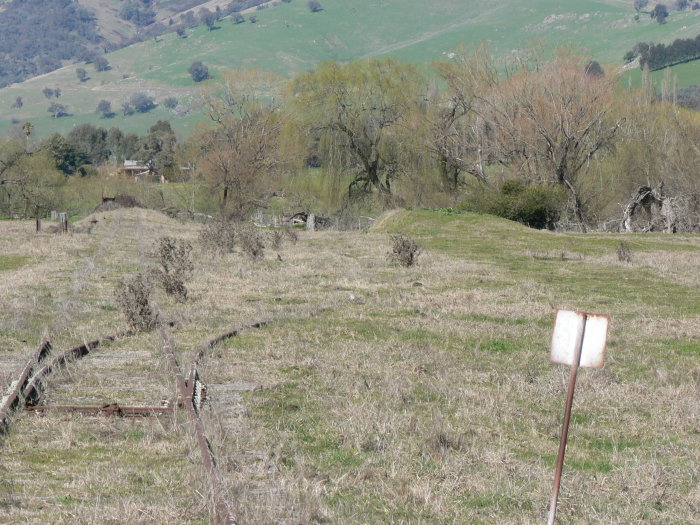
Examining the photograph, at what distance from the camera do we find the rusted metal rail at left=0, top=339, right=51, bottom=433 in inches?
340

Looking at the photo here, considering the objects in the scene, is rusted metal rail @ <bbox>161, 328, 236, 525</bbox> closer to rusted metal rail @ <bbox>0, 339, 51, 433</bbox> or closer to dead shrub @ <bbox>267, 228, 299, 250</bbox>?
rusted metal rail @ <bbox>0, 339, 51, 433</bbox>

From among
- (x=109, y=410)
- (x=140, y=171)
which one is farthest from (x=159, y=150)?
(x=109, y=410)

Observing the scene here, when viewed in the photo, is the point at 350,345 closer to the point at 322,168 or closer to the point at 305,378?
the point at 305,378

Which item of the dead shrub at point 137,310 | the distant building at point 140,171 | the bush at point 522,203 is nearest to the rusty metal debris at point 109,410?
the dead shrub at point 137,310

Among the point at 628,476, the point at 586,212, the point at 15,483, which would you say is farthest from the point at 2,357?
the point at 586,212

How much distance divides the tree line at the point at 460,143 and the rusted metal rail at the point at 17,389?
132 feet

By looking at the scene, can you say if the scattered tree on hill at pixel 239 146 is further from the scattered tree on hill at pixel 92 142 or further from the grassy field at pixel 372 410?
the scattered tree on hill at pixel 92 142

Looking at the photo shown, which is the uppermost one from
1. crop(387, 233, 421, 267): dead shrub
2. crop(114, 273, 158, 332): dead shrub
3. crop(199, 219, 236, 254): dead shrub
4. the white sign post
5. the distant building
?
the white sign post

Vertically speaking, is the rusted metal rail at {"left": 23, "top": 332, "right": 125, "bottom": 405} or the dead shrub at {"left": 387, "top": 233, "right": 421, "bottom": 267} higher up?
the rusted metal rail at {"left": 23, "top": 332, "right": 125, "bottom": 405}

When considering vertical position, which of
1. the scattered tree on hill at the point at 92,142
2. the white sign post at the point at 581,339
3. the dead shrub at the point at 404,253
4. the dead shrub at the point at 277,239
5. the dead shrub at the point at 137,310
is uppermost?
the white sign post at the point at 581,339

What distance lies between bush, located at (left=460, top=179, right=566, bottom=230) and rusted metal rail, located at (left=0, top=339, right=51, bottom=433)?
38.9m

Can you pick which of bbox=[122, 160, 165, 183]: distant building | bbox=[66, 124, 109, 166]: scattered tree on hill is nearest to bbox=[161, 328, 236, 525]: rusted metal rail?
bbox=[122, 160, 165, 183]: distant building

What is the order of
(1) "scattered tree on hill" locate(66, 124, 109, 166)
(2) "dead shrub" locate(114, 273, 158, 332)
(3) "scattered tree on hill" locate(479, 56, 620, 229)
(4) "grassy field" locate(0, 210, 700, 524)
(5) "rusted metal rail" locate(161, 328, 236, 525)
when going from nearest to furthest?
(5) "rusted metal rail" locate(161, 328, 236, 525) < (4) "grassy field" locate(0, 210, 700, 524) < (2) "dead shrub" locate(114, 273, 158, 332) < (3) "scattered tree on hill" locate(479, 56, 620, 229) < (1) "scattered tree on hill" locate(66, 124, 109, 166)

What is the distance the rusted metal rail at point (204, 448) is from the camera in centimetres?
614
